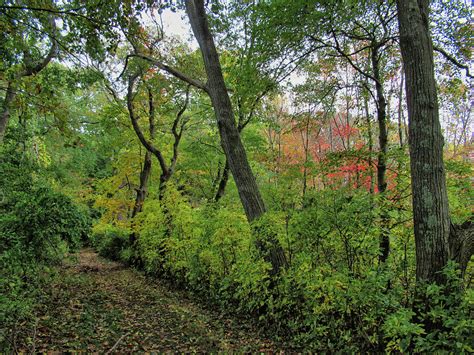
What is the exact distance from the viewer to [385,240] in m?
3.93

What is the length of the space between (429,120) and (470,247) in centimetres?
133

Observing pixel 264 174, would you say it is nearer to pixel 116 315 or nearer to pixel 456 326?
pixel 116 315

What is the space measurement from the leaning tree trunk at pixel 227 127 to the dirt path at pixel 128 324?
1.48 meters

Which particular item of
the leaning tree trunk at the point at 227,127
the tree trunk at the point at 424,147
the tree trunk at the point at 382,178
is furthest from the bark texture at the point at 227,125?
the tree trunk at the point at 424,147

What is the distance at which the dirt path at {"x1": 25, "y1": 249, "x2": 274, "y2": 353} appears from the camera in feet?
12.9

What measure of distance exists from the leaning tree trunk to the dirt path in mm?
1477

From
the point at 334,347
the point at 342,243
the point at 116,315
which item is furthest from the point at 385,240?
the point at 116,315

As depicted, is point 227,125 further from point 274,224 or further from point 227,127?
point 274,224

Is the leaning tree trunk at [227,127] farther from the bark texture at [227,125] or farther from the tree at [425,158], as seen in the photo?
the tree at [425,158]

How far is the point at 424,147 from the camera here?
10.1 ft

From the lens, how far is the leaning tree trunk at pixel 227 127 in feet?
16.6

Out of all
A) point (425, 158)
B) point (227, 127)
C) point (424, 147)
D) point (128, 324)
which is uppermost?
point (227, 127)

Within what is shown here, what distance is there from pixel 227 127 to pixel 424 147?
3012 mm

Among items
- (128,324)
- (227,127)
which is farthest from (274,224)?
(128,324)
